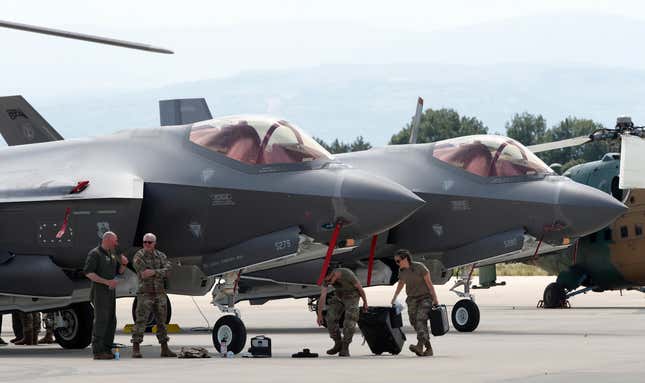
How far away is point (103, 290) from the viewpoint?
1825 centimetres

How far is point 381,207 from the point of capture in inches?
771

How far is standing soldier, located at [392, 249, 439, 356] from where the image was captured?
726 inches

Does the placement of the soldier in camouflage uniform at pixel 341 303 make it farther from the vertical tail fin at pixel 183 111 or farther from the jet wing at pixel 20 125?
the jet wing at pixel 20 125

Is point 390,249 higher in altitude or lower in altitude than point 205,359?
higher

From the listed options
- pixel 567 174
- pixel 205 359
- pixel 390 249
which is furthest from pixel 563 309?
pixel 205 359

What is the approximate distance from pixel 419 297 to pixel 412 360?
1.28 meters

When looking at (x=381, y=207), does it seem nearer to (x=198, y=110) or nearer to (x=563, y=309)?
(x=198, y=110)

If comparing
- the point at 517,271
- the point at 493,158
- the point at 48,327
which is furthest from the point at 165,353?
the point at 517,271

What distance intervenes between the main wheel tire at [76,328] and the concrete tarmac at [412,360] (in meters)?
0.17

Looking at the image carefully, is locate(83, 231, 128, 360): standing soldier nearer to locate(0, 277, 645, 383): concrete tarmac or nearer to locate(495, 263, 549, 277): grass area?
locate(0, 277, 645, 383): concrete tarmac

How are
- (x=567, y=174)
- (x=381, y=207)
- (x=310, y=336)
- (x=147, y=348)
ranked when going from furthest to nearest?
(x=567, y=174) → (x=310, y=336) → (x=147, y=348) → (x=381, y=207)

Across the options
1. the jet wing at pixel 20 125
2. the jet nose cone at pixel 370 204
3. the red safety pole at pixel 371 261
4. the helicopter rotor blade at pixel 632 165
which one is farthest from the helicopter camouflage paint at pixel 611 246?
the jet nose cone at pixel 370 204

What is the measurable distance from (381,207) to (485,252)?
5.78 m

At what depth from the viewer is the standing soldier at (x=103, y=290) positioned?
18172 mm
